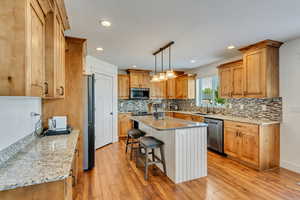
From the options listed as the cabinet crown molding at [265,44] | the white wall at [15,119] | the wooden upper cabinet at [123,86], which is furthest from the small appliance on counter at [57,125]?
the cabinet crown molding at [265,44]

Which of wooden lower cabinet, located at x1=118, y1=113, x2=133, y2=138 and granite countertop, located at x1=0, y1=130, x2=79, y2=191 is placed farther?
wooden lower cabinet, located at x1=118, y1=113, x2=133, y2=138

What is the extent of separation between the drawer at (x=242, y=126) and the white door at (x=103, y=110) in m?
3.33

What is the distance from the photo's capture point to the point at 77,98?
9.21 ft

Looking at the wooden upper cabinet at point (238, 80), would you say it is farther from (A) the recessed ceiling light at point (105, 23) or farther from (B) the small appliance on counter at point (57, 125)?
(B) the small appliance on counter at point (57, 125)

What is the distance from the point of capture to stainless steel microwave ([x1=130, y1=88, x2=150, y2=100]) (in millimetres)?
5645

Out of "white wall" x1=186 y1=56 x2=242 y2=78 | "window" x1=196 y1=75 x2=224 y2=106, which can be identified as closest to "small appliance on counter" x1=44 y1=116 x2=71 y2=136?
"window" x1=196 y1=75 x2=224 y2=106

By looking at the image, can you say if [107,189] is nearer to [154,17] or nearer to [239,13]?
[154,17]

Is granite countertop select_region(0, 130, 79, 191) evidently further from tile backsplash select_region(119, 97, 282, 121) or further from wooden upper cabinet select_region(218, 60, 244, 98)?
tile backsplash select_region(119, 97, 282, 121)

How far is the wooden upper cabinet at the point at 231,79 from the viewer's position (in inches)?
144

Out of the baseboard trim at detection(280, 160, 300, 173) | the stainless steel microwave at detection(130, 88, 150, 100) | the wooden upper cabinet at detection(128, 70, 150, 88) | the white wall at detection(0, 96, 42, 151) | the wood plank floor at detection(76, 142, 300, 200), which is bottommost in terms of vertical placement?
the wood plank floor at detection(76, 142, 300, 200)

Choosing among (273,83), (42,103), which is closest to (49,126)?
(42,103)

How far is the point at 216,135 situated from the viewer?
388 cm

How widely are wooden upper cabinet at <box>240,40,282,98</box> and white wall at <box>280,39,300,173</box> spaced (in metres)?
0.12

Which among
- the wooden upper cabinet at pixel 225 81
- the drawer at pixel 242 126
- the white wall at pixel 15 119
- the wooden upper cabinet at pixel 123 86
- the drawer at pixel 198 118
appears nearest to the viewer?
the white wall at pixel 15 119
